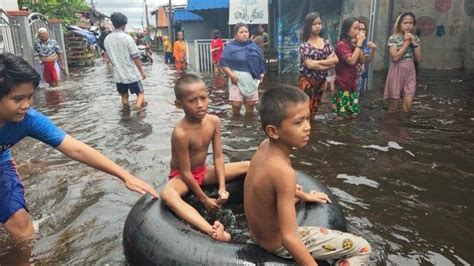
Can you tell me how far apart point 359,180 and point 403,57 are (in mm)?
2948

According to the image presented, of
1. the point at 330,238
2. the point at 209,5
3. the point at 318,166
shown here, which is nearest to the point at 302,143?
the point at 330,238

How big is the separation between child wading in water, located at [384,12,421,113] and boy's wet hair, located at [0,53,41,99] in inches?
209

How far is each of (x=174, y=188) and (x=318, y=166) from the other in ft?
6.83

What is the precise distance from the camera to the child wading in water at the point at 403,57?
616 cm

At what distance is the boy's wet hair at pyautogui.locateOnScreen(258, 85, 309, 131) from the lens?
85.3 inches

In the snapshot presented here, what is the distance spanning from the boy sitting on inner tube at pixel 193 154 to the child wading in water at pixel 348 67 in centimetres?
315

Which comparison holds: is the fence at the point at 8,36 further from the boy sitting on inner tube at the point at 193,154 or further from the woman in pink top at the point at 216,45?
the boy sitting on inner tube at the point at 193,154

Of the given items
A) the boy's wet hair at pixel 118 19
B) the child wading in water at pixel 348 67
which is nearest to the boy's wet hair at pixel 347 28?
→ the child wading in water at pixel 348 67

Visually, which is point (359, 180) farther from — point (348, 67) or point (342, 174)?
point (348, 67)

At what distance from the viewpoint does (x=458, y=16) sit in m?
11.7

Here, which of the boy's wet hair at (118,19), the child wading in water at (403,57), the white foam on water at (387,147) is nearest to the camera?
the white foam on water at (387,147)

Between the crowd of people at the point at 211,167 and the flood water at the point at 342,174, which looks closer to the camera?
the crowd of people at the point at 211,167

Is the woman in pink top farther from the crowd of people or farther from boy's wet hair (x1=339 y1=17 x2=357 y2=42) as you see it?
the crowd of people

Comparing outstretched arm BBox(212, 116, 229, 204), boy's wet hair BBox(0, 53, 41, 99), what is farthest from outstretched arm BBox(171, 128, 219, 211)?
boy's wet hair BBox(0, 53, 41, 99)
